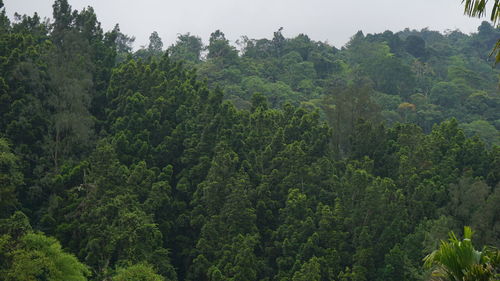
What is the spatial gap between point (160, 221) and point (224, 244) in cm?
405

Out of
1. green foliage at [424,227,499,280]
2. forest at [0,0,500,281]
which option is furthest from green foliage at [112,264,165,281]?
green foliage at [424,227,499,280]

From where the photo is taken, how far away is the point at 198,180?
36.8m

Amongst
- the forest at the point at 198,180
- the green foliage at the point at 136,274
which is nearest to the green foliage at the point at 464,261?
the forest at the point at 198,180

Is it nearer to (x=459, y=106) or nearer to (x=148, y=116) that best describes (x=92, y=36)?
(x=148, y=116)

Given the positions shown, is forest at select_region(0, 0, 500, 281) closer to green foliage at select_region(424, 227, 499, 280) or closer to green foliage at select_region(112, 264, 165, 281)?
green foliage at select_region(112, 264, 165, 281)

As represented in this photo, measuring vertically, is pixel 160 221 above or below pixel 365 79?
below

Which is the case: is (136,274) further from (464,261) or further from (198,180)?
(464,261)

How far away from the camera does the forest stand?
30156 mm

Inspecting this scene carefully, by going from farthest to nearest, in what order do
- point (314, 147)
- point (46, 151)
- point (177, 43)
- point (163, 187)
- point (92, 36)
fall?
1. point (177, 43)
2. point (92, 36)
3. point (314, 147)
4. point (46, 151)
5. point (163, 187)

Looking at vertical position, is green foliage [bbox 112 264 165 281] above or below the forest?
below

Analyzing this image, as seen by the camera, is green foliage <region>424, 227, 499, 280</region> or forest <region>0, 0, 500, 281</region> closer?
green foliage <region>424, 227, 499, 280</region>

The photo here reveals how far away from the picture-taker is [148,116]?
39312 mm

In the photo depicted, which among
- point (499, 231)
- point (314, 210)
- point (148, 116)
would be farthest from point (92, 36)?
point (499, 231)

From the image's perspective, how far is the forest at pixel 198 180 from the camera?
3016 centimetres
